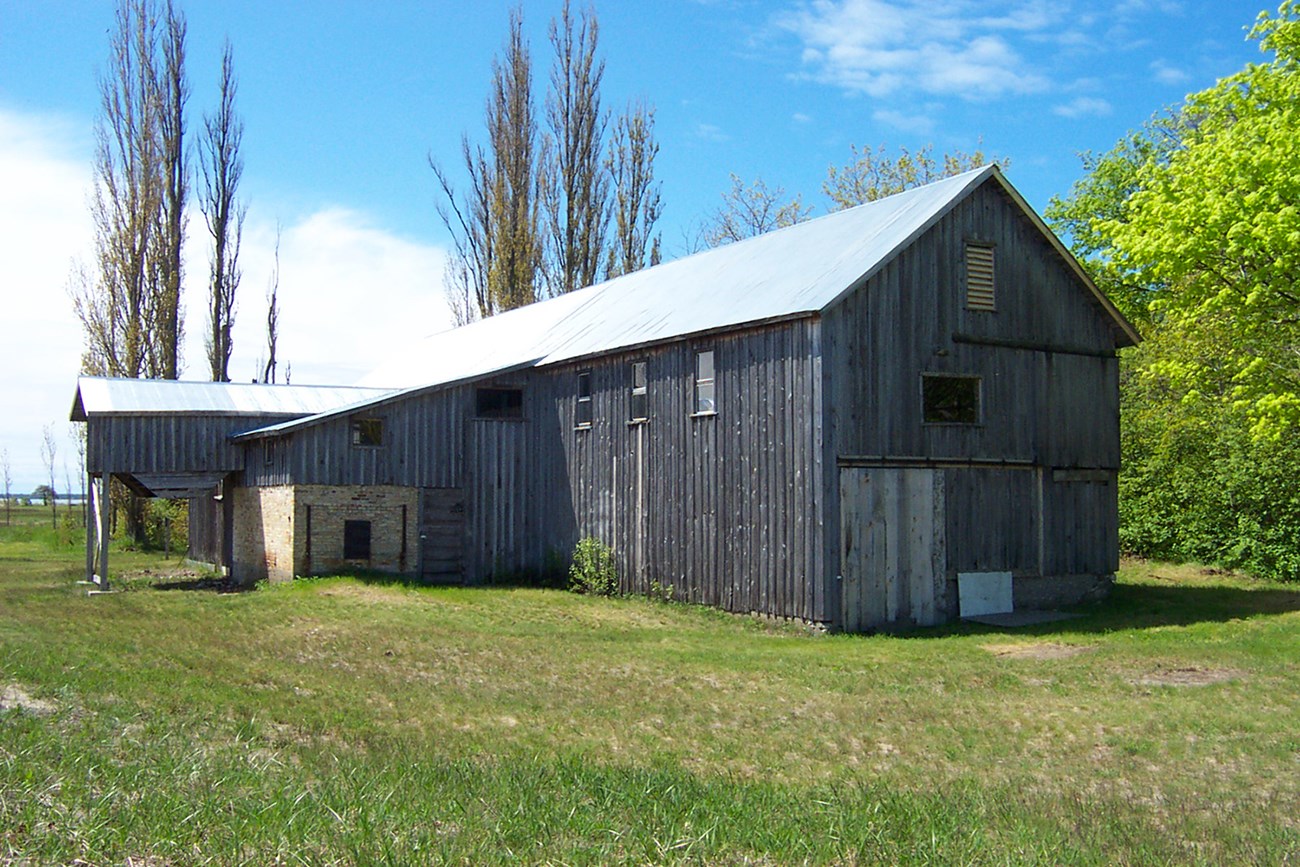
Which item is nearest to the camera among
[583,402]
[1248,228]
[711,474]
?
[1248,228]

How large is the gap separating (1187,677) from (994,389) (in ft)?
26.0

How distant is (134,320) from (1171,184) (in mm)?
33811

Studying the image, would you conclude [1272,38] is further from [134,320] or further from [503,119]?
[134,320]

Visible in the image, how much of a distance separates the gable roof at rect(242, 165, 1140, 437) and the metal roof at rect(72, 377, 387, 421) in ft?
10.1

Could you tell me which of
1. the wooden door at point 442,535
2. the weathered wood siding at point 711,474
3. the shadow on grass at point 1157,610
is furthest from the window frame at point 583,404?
the shadow on grass at point 1157,610

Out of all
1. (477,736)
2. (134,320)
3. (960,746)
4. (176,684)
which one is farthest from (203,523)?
(960,746)

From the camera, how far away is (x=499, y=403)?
94.5 ft

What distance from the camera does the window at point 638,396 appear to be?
24.4 m

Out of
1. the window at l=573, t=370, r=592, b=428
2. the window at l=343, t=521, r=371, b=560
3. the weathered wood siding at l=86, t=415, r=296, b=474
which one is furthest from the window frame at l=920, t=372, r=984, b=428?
the weathered wood siding at l=86, t=415, r=296, b=474

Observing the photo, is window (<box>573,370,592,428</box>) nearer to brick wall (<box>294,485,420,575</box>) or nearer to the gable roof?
the gable roof

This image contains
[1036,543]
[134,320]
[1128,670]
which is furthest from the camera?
[134,320]

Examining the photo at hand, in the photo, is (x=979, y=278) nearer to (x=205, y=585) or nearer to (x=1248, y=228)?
(x=1248, y=228)

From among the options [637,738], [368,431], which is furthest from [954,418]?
[368,431]

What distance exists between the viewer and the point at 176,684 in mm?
13078
